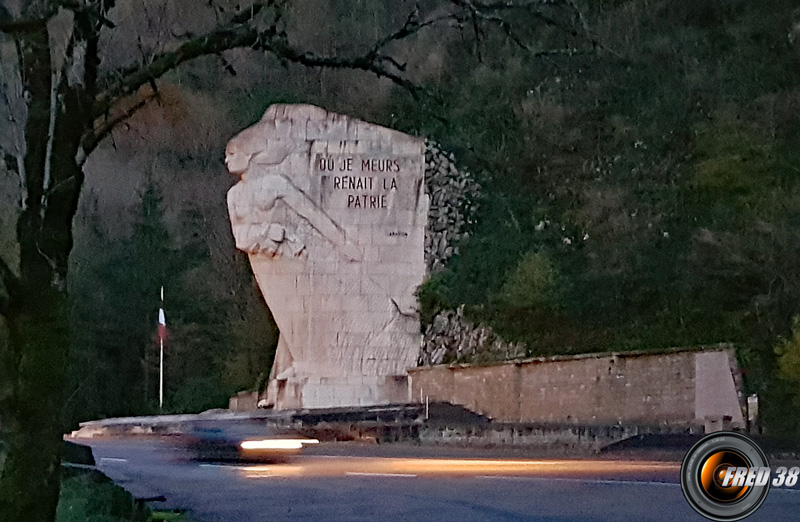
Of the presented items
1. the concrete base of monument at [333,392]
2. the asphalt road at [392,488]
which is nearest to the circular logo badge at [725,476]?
the asphalt road at [392,488]

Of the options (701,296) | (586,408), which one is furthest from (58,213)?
(701,296)

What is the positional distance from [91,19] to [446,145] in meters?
1.79

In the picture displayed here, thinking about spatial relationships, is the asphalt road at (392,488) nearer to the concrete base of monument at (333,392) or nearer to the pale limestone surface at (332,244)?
the concrete base of monument at (333,392)

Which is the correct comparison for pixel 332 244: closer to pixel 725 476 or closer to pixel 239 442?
pixel 239 442

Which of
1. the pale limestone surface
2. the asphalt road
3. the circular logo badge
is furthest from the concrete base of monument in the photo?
the circular logo badge

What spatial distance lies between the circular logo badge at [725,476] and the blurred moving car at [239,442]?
1.82 meters

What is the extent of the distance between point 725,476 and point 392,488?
1.62 meters

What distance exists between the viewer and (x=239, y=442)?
16.1 ft

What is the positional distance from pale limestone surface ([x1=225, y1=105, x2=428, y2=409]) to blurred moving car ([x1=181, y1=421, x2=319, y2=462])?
18 cm

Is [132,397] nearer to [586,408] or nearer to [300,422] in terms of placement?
[300,422]

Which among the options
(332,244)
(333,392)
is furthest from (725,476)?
(332,244)

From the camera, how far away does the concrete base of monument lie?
16.5 feet

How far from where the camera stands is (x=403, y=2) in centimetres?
512

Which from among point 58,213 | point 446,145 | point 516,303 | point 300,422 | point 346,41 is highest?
point 346,41
